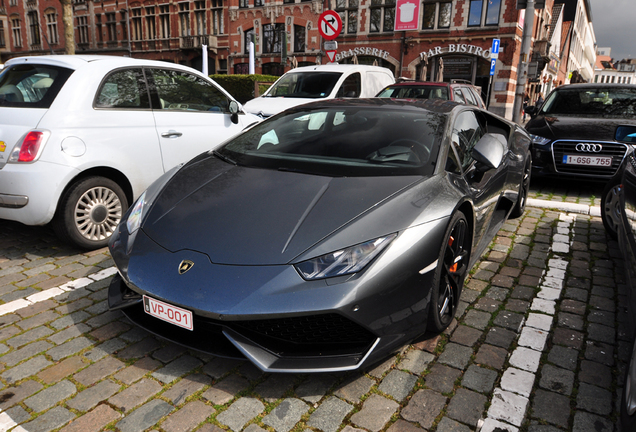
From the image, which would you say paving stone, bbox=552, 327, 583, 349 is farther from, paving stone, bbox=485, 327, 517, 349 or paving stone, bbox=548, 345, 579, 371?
paving stone, bbox=485, 327, 517, 349

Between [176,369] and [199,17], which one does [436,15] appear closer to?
[199,17]

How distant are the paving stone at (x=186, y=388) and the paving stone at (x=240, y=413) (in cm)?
23

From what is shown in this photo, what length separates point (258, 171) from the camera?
3.09 meters

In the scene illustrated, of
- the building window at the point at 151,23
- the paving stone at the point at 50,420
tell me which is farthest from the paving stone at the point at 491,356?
the building window at the point at 151,23

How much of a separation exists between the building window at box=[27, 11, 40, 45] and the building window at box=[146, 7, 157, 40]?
15604mm

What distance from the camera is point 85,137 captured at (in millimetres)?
4074

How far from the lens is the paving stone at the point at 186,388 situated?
231 cm

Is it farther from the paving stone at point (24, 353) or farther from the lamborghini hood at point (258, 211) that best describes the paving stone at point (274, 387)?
the paving stone at point (24, 353)

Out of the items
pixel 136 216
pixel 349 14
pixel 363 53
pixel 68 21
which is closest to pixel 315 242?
pixel 136 216

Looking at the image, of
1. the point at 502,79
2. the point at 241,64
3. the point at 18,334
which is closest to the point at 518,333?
the point at 18,334

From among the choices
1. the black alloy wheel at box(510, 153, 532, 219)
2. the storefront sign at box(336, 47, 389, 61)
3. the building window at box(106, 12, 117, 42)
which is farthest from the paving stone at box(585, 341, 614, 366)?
the building window at box(106, 12, 117, 42)

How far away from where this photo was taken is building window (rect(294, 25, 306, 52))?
3262cm

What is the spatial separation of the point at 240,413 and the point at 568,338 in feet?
6.85

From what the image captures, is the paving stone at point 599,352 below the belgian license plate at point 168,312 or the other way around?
below
